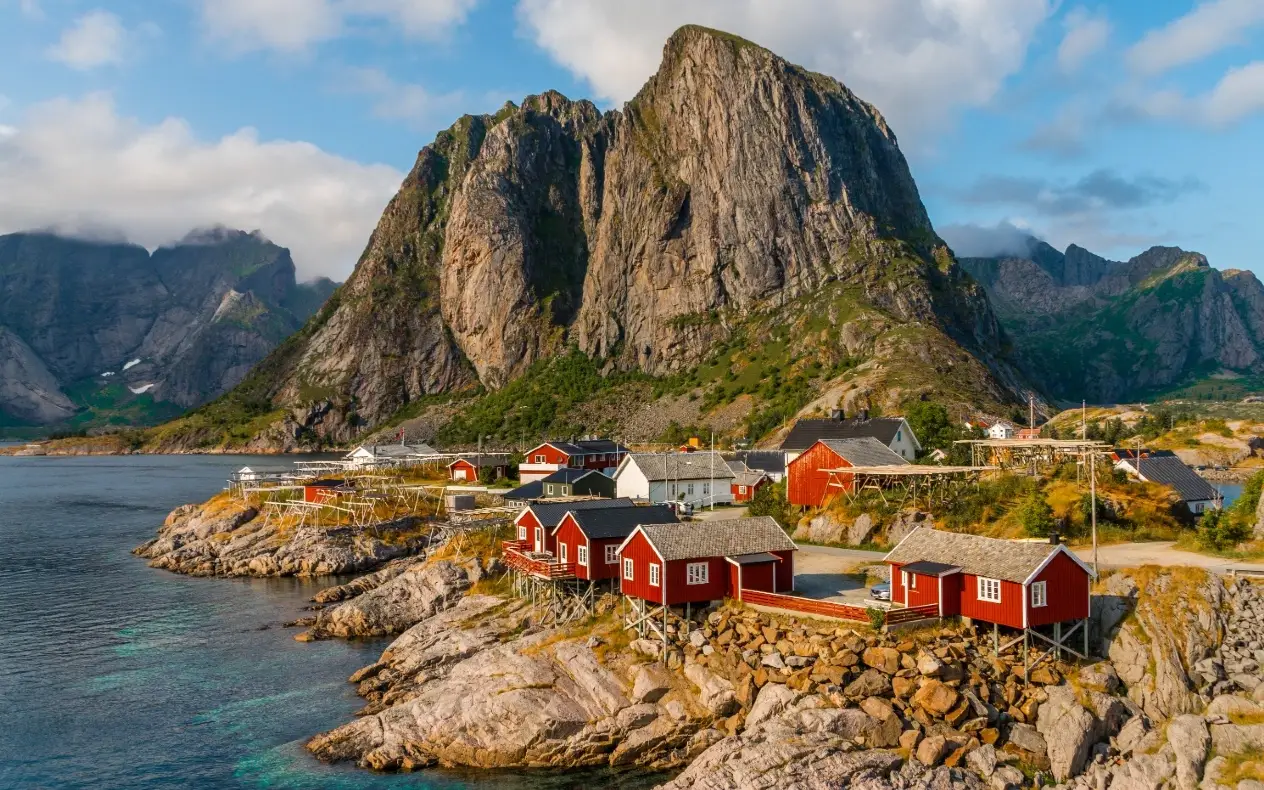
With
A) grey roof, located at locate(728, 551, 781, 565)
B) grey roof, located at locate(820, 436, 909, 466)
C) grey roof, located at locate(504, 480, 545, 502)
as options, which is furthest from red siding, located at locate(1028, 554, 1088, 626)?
grey roof, located at locate(504, 480, 545, 502)

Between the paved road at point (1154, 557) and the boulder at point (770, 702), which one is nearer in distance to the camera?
the boulder at point (770, 702)

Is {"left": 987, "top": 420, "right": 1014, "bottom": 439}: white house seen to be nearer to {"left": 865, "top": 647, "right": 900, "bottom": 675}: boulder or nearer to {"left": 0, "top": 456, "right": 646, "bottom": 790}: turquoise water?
{"left": 865, "top": 647, "right": 900, "bottom": 675}: boulder

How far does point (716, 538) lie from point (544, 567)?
447 inches

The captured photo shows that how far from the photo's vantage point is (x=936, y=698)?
3381 centimetres

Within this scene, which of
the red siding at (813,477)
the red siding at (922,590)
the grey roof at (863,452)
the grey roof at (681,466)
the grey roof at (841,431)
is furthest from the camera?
the grey roof at (841,431)

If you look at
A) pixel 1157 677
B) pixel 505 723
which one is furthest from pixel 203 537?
pixel 1157 677

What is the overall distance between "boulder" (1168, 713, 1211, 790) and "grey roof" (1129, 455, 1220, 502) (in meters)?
34.7

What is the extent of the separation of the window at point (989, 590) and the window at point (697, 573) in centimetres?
1273

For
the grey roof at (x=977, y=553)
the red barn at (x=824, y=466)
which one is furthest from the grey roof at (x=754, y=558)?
the red barn at (x=824, y=466)

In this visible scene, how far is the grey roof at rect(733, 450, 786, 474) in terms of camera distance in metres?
91.9

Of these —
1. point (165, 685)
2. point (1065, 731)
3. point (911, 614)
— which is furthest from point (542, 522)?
point (1065, 731)

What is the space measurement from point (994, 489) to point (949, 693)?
2813 cm

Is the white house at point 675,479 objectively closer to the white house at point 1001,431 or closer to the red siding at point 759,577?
the red siding at point 759,577

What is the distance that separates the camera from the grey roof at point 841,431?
280 feet
